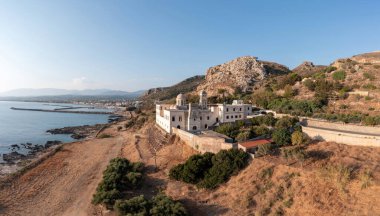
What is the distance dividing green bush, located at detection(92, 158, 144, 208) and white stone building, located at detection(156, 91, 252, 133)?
10.1 m

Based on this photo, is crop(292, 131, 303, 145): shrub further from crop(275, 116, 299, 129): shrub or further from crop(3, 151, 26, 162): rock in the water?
crop(3, 151, 26, 162): rock in the water

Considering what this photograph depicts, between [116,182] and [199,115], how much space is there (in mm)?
16928

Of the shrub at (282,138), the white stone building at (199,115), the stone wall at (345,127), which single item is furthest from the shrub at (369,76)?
the shrub at (282,138)

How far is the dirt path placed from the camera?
22.5 meters

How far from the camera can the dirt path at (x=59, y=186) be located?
886 inches

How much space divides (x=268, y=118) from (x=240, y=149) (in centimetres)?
1139

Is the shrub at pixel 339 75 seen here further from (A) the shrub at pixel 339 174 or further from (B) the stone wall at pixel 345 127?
(A) the shrub at pixel 339 174

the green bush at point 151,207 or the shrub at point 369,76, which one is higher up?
the shrub at point 369,76

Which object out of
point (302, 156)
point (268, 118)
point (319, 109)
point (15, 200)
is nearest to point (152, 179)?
point (15, 200)

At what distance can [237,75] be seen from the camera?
265ft

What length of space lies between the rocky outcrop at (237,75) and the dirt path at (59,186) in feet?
144

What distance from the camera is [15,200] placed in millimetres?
24281

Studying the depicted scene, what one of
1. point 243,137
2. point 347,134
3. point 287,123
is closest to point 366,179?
point 347,134

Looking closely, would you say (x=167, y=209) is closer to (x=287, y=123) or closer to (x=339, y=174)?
(x=339, y=174)
